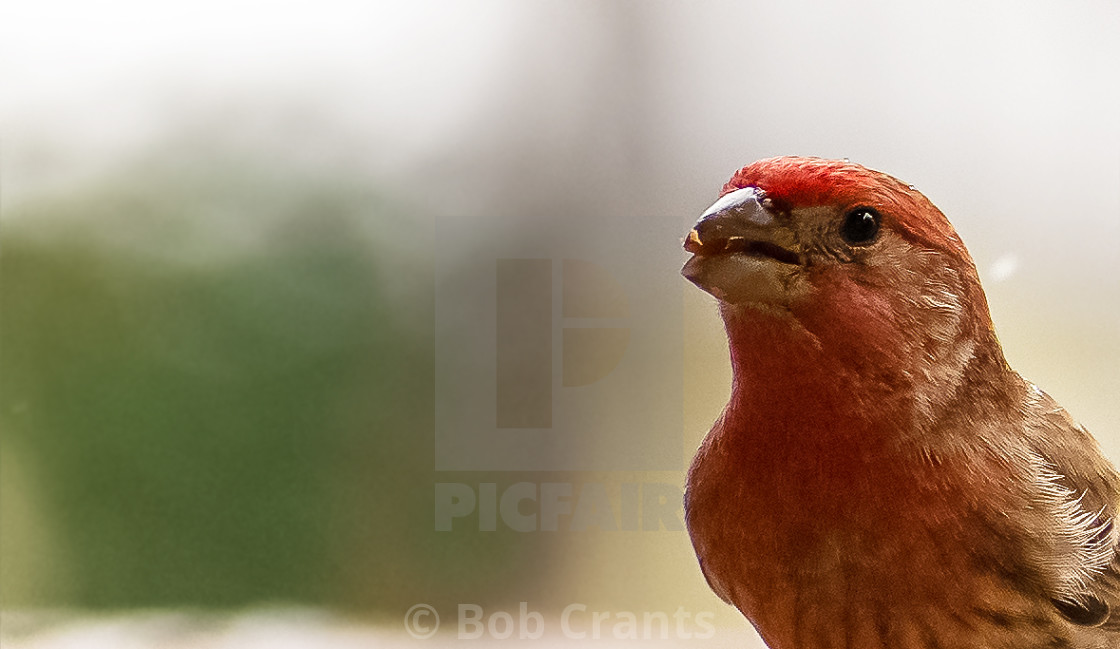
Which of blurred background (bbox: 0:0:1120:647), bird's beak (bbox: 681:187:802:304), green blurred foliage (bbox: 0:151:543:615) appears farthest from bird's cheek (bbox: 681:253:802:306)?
green blurred foliage (bbox: 0:151:543:615)

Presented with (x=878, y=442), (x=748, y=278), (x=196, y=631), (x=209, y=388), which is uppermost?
(x=748, y=278)

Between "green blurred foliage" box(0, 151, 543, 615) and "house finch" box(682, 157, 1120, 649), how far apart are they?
2.72ft

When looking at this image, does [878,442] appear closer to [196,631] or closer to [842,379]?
[842,379]

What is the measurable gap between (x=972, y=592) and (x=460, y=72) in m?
1.01

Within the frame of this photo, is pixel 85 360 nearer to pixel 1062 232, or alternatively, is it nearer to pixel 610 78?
pixel 610 78

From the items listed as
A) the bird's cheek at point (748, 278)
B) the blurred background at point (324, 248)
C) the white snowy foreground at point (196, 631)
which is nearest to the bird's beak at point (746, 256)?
the bird's cheek at point (748, 278)

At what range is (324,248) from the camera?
1482 mm

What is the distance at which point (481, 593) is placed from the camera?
4.58 feet

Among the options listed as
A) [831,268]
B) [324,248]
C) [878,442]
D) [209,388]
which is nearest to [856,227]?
[831,268]

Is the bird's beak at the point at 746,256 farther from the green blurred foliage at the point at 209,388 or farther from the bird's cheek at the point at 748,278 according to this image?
the green blurred foliage at the point at 209,388

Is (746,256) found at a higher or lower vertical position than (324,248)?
higher

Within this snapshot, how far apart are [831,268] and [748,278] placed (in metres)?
0.06

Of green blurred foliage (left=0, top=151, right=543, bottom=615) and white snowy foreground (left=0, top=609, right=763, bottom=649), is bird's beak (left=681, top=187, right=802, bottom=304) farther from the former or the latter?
white snowy foreground (left=0, top=609, right=763, bottom=649)

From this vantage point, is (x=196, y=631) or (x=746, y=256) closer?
(x=746, y=256)
